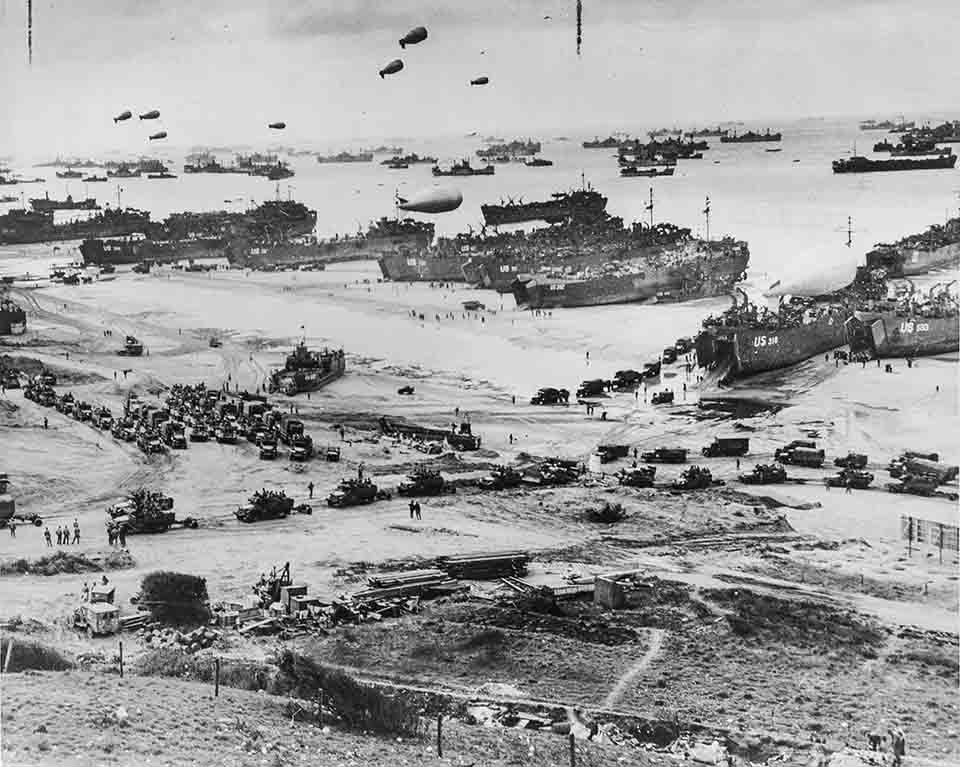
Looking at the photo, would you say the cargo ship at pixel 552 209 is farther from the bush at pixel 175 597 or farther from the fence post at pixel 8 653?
the fence post at pixel 8 653

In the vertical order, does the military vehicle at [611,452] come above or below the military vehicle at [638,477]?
above

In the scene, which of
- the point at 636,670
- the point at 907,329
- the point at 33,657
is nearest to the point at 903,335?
the point at 907,329

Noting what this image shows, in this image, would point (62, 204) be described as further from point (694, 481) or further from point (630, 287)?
point (694, 481)

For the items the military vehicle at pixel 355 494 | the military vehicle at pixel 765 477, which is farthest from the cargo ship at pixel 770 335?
the military vehicle at pixel 355 494

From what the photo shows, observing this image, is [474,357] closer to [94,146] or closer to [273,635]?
[94,146]

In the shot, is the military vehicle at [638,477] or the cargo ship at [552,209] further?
the cargo ship at [552,209]

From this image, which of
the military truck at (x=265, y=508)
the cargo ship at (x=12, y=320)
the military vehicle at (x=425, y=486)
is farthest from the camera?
the cargo ship at (x=12, y=320)

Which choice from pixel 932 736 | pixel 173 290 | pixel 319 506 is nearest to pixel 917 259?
pixel 173 290
